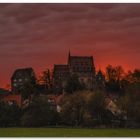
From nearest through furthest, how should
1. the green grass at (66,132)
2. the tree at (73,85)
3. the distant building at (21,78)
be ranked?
the green grass at (66,132)
the distant building at (21,78)
the tree at (73,85)

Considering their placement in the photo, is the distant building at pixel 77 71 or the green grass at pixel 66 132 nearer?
the green grass at pixel 66 132

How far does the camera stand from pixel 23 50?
98812 millimetres

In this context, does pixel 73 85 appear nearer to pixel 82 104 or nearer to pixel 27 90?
pixel 82 104

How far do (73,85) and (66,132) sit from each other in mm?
783

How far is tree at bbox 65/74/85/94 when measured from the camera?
9888 centimetres

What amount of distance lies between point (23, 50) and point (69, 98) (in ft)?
3.52

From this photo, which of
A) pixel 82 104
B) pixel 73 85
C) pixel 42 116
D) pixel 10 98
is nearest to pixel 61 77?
pixel 73 85

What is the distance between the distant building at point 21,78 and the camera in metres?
98.8

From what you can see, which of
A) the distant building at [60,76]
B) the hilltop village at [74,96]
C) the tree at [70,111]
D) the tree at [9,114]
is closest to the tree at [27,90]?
the hilltop village at [74,96]

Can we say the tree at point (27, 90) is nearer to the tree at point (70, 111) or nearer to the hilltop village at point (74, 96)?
the hilltop village at point (74, 96)

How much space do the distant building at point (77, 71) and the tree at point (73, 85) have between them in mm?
51

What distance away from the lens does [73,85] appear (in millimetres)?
98875

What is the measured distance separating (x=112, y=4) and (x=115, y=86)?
134cm

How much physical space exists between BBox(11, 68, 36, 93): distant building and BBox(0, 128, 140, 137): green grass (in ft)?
2.24
